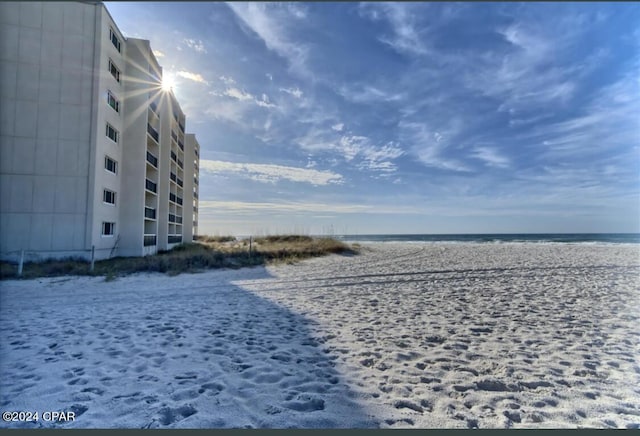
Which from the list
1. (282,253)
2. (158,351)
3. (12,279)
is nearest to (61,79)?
(12,279)

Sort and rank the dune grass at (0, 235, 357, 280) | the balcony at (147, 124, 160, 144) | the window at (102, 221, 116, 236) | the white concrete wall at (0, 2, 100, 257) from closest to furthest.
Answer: the dune grass at (0, 235, 357, 280) < the white concrete wall at (0, 2, 100, 257) < the window at (102, 221, 116, 236) < the balcony at (147, 124, 160, 144)

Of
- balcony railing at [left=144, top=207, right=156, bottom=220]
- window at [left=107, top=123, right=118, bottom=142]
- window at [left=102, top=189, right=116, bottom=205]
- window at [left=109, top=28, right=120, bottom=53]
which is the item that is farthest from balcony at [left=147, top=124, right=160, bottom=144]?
window at [left=102, top=189, right=116, bottom=205]

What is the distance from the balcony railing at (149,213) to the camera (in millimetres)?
17447

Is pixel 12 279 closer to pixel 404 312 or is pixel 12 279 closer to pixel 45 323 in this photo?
pixel 45 323

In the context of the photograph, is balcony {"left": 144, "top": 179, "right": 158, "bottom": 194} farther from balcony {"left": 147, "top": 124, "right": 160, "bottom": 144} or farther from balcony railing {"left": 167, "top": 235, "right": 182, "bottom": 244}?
balcony railing {"left": 167, "top": 235, "right": 182, "bottom": 244}

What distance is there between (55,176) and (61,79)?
4.19 m

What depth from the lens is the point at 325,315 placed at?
530 cm

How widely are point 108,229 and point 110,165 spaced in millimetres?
3254

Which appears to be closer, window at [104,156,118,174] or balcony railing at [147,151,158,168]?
window at [104,156,118,174]

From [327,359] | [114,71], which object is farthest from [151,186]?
[327,359]

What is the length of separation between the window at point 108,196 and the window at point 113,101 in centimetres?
431

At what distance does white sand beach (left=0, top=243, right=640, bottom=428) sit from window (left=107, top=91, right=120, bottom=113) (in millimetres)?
11463

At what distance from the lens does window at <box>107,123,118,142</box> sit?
14.7 m

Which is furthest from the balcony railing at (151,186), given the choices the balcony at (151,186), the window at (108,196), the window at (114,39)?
the window at (114,39)
